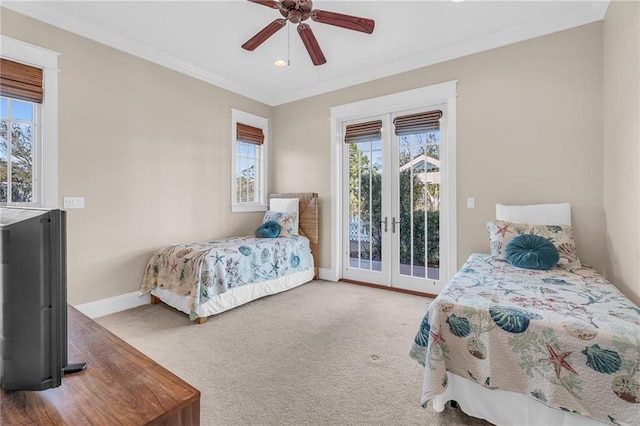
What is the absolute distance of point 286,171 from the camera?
5023mm

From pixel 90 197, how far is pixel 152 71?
5.34 feet

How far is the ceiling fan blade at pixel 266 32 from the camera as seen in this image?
2.34 m

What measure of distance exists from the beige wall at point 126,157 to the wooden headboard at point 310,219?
1196 mm

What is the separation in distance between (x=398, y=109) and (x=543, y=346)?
3.24 meters

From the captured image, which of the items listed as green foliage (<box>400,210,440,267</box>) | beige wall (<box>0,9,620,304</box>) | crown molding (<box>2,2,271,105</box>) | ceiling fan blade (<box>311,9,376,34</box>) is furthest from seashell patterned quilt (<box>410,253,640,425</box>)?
crown molding (<box>2,2,271,105</box>)

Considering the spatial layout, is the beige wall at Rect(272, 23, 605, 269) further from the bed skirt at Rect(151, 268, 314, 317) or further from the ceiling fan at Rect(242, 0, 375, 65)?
the bed skirt at Rect(151, 268, 314, 317)

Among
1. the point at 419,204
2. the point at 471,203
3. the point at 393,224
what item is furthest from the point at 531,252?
the point at 393,224

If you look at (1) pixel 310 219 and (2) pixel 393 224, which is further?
(1) pixel 310 219

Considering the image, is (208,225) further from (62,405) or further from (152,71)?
(62,405)

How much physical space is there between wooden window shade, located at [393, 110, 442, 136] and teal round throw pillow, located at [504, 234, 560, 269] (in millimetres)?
1718

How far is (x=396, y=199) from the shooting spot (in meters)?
4.05

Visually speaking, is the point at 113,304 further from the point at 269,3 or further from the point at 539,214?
the point at 539,214

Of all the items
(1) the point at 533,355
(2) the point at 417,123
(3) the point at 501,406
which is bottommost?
(3) the point at 501,406

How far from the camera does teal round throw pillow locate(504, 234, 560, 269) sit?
2443 millimetres
